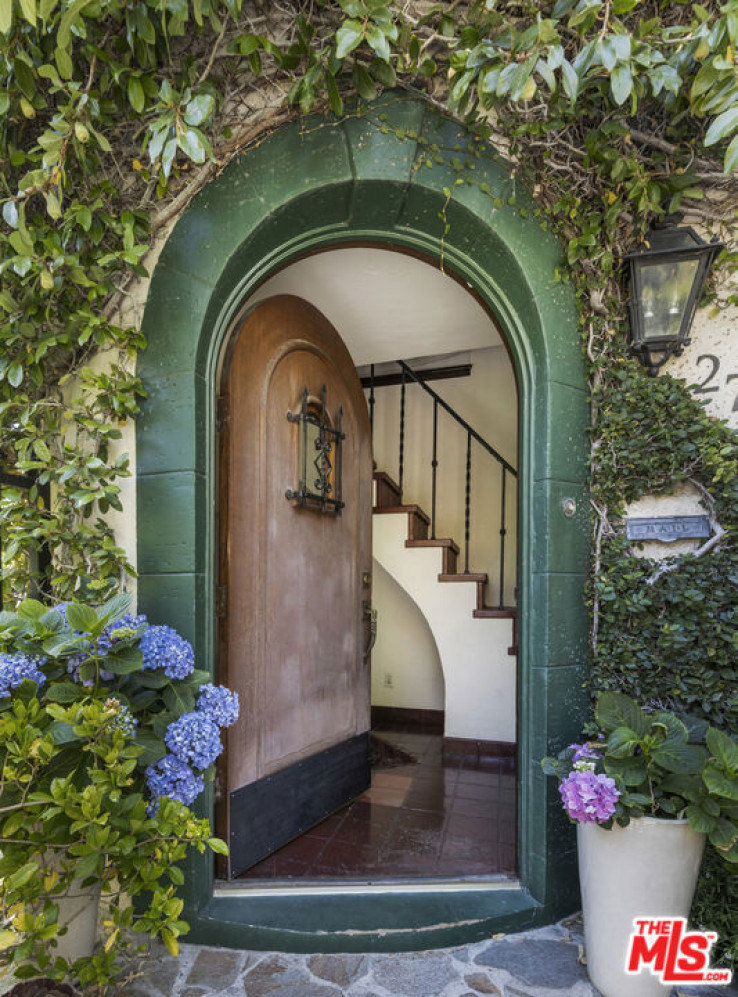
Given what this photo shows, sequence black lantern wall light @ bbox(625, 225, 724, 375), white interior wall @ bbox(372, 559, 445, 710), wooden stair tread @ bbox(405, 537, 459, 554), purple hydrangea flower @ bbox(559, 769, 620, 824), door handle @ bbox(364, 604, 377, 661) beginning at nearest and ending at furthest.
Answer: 1. purple hydrangea flower @ bbox(559, 769, 620, 824)
2. black lantern wall light @ bbox(625, 225, 724, 375)
3. door handle @ bbox(364, 604, 377, 661)
4. wooden stair tread @ bbox(405, 537, 459, 554)
5. white interior wall @ bbox(372, 559, 445, 710)

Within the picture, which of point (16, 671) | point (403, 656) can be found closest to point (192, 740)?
point (16, 671)

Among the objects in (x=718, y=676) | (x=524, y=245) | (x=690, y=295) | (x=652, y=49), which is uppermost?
(x=652, y=49)

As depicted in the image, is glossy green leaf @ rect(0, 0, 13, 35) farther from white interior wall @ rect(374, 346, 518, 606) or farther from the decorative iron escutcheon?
white interior wall @ rect(374, 346, 518, 606)

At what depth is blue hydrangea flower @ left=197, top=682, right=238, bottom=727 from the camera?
152 centimetres

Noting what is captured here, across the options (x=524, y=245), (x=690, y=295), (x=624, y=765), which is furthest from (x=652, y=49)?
(x=624, y=765)

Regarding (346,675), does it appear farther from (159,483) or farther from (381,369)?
(381,369)

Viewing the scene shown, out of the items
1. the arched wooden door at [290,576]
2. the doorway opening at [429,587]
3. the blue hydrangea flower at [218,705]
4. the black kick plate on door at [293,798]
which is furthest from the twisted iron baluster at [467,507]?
the blue hydrangea flower at [218,705]

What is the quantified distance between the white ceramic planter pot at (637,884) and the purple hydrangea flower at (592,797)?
0.32ft

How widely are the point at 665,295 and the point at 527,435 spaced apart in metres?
0.63

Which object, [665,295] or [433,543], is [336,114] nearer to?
[665,295]

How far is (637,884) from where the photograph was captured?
151 centimetres

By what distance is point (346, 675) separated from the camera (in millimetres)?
2678

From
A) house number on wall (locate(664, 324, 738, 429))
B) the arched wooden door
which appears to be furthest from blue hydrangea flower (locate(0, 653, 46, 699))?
house number on wall (locate(664, 324, 738, 429))

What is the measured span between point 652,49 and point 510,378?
9.42ft
